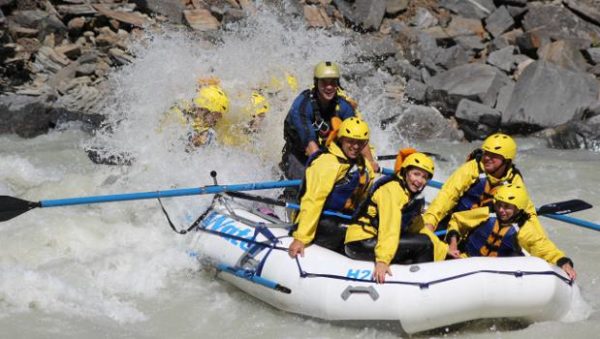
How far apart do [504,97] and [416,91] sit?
1.35 metres

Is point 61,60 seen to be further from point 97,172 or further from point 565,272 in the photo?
point 565,272

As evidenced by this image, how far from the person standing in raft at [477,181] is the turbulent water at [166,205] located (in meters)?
0.89

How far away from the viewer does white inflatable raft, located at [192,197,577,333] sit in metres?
4.81

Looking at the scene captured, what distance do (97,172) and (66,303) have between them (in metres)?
3.34

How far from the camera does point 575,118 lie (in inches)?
459

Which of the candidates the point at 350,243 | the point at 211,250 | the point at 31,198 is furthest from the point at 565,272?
the point at 31,198

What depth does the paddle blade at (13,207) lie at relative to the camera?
220 inches

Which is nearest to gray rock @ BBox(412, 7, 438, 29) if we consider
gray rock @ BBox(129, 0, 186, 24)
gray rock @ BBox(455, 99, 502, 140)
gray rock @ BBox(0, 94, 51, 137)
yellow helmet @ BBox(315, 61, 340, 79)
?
gray rock @ BBox(455, 99, 502, 140)

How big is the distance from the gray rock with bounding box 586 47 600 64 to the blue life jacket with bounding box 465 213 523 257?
940 cm

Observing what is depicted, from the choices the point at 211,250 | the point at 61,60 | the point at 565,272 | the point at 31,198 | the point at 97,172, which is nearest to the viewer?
the point at 565,272

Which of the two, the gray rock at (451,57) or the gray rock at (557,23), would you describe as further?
the gray rock at (557,23)

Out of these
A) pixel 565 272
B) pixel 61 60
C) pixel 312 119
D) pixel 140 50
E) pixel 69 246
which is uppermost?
pixel 565 272

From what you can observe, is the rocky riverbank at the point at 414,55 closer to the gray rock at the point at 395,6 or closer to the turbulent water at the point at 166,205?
the gray rock at the point at 395,6

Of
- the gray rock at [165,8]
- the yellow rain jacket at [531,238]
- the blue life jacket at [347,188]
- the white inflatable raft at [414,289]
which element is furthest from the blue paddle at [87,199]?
the gray rock at [165,8]
